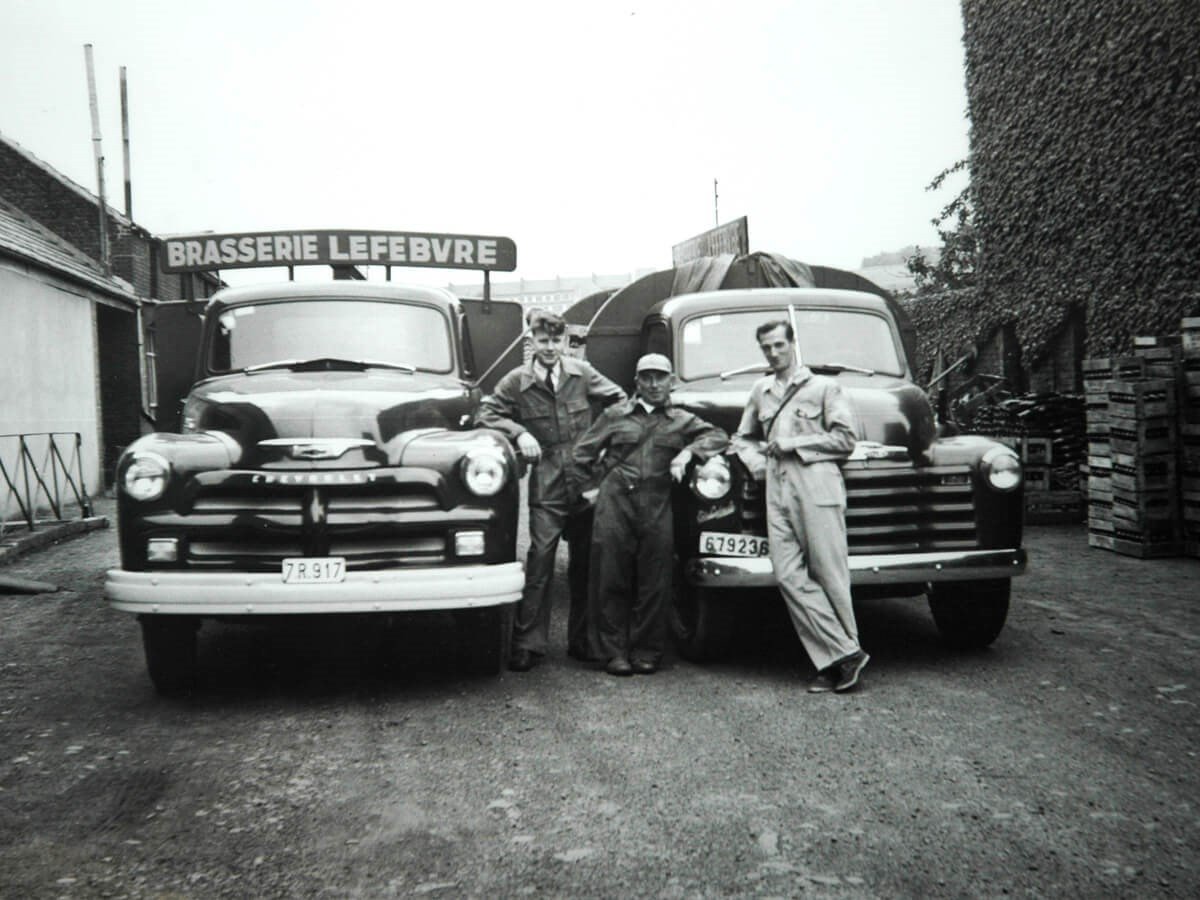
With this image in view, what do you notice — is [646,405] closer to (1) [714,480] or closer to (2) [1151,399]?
(1) [714,480]

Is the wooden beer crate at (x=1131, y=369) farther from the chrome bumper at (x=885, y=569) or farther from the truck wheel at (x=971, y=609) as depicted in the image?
the chrome bumper at (x=885, y=569)

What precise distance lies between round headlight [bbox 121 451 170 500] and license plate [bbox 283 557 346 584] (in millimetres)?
720

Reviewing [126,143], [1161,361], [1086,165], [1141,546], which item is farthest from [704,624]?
[126,143]

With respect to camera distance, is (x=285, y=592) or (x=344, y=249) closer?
(x=285, y=592)

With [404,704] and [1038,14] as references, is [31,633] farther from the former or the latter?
[1038,14]

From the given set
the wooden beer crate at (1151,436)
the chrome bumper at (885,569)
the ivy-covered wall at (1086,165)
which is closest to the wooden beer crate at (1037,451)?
the wooden beer crate at (1151,436)

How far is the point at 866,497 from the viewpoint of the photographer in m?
6.31

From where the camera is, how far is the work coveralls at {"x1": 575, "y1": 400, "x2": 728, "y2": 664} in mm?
6270

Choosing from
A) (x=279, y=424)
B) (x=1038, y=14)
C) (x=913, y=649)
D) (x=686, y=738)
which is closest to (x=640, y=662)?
(x=686, y=738)

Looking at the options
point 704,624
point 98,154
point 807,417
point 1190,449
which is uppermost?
point 98,154

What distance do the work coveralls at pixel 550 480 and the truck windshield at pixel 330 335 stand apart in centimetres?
65

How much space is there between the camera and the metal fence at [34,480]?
13.0 metres

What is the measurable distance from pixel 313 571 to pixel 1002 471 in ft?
12.1

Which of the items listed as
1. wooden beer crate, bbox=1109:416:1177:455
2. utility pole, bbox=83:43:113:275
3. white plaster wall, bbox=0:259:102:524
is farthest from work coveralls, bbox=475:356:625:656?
utility pole, bbox=83:43:113:275
